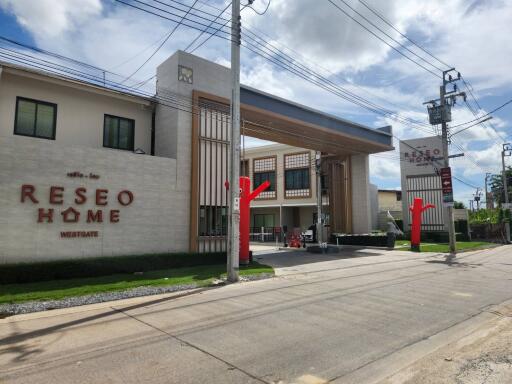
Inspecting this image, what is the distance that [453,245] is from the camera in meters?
23.6

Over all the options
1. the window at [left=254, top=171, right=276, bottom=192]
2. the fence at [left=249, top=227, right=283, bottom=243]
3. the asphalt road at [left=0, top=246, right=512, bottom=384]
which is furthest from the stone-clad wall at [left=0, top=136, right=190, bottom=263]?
the window at [left=254, top=171, right=276, bottom=192]

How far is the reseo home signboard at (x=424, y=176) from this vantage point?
35531mm

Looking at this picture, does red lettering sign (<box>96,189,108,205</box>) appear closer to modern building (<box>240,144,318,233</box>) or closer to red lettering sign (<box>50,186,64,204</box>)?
red lettering sign (<box>50,186,64,204</box>)

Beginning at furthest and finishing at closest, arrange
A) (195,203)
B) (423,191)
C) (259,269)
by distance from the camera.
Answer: (423,191) → (195,203) → (259,269)

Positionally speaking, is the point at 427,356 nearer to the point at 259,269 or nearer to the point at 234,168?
the point at 234,168


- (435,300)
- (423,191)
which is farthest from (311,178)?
(435,300)

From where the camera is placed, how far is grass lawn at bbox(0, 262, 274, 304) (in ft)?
32.2

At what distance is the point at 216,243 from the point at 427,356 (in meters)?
12.0

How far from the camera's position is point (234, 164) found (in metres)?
13.0

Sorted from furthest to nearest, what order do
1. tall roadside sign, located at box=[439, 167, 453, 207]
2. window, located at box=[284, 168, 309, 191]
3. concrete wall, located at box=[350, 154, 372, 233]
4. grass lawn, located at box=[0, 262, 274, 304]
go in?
window, located at box=[284, 168, 309, 191], concrete wall, located at box=[350, 154, 372, 233], tall roadside sign, located at box=[439, 167, 453, 207], grass lawn, located at box=[0, 262, 274, 304]

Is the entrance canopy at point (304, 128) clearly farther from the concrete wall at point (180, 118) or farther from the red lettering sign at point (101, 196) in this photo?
the red lettering sign at point (101, 196)

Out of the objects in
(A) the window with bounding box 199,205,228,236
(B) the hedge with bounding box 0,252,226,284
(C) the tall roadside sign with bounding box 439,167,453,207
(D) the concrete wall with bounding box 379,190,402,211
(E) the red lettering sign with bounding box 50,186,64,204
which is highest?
(D) the concrete wall with bounding box 379,190,402,211

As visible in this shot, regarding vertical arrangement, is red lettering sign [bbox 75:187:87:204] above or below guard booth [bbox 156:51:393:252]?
below

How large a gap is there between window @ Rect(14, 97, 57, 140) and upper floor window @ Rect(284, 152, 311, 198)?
26252mm
